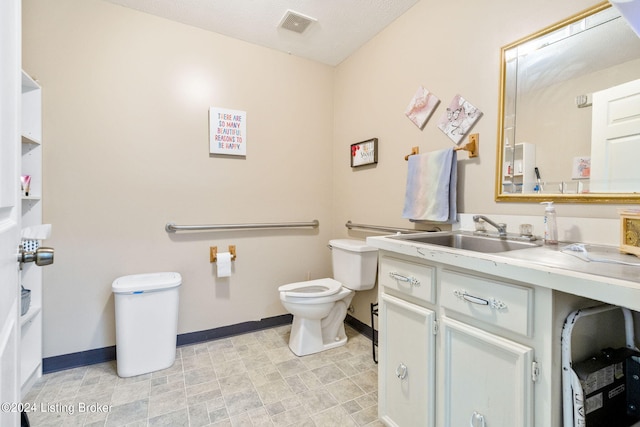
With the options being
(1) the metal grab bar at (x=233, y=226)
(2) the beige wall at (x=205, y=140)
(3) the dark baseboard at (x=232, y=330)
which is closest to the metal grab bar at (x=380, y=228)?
(2) the beige wall at (x=205, y=140)

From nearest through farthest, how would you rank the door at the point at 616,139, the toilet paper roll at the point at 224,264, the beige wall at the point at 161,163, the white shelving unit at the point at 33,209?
the door at the point at 616,139 → the white shelving unit at the point at 33,209 → the beige wall at the point at 161,163 → the toilet paper roll at the point at 224,264

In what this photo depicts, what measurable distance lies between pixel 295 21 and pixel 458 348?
2.15 m

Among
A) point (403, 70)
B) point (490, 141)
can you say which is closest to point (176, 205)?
point (403, 70)

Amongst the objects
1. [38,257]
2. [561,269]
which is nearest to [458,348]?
[561,269]

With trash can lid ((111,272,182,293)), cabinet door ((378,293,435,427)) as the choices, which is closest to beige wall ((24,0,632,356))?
trash can lid ((111,272,182,293))

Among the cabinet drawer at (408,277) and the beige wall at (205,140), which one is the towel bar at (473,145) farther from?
the cabinet drawer at (408,277)

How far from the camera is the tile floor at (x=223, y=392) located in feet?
4.49

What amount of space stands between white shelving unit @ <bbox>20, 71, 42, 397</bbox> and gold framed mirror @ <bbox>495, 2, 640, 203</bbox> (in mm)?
2501

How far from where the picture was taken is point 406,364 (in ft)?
3.86

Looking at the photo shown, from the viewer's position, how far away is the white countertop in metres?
0.62

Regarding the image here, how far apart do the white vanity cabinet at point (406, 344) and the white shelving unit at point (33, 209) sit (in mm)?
1899

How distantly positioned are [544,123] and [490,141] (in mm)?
221

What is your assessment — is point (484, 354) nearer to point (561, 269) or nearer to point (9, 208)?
point (561, 269)

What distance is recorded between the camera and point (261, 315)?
92.4 inches
